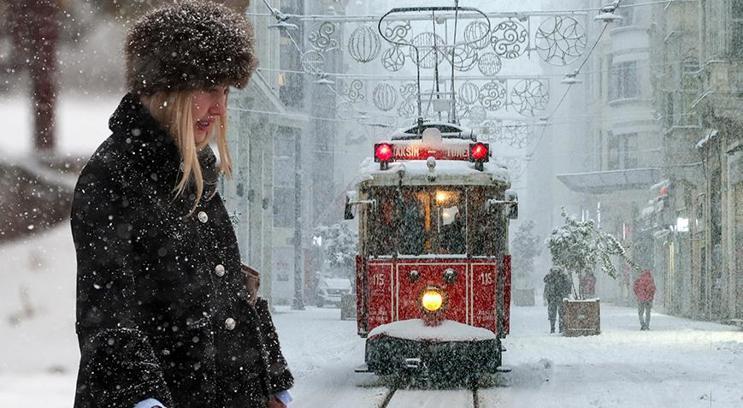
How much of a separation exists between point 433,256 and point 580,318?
12603mm

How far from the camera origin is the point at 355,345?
23.5 metres

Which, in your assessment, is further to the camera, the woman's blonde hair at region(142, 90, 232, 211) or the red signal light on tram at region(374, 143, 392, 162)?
the red signal light on tram at region(374, 143, 392, 162)

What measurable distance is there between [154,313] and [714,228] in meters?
33.6

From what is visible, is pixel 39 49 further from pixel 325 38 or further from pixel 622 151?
pixel 622 151

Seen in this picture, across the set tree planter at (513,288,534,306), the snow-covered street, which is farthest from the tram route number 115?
tree planter at (513,288,534,306)

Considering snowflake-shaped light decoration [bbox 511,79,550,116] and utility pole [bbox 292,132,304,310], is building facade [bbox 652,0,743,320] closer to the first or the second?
snowflake-shaped light decoration [bbox 511,79,550,116]

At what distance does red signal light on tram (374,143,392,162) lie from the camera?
15.3m

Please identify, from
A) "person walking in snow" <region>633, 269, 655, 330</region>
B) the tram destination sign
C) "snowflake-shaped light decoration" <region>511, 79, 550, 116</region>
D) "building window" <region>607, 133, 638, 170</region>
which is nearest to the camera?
the tram destination sign

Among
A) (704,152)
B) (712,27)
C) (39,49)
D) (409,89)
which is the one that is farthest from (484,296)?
(704,152)

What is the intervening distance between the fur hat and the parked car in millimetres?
46804

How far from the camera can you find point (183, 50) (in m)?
3.09

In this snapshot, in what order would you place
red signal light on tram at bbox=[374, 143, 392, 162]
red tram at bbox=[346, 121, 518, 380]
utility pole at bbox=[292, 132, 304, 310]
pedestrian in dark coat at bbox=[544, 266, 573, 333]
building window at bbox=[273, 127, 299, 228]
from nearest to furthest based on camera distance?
red tram at bbox=[346, 121, 518, 380] < red signal light on tram at bbox=[374, 143, 392, 162] < pedestrian in dark coat at bbox=[544, 266, 573, 333] < utility pole at bbox=[292, 132, 304, 310] < building window at bbox=[273, 127, 299, 228]

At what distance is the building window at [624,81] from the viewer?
58438mm

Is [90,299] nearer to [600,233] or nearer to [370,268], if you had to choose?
[370,268]
